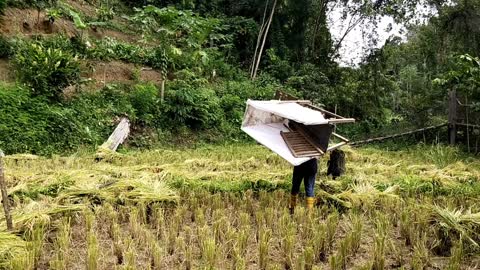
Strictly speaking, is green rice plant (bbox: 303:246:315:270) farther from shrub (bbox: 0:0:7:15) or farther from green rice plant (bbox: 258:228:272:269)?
shrub (bbox: 0:0:7:15)

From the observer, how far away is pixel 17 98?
7.97 meters

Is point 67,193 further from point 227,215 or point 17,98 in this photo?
point 17,98

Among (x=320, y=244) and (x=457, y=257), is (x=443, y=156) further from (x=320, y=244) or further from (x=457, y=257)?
(x=320, y=244)

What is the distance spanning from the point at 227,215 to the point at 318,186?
1.47 m

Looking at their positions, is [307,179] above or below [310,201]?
above

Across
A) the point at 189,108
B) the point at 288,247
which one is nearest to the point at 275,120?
the point at 288,247

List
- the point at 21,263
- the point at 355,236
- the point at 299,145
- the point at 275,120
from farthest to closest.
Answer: the point at 275,120, the point at 299,145, the point at 355,236, the point at 21,263

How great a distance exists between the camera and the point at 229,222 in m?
3.88

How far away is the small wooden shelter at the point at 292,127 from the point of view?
4.32 metres

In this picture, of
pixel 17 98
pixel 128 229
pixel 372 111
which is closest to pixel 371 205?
pixel 128 229

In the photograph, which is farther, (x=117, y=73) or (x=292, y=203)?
(x=117, y=73)

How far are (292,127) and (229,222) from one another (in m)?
1.34

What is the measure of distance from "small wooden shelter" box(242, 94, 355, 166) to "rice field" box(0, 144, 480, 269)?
599 mm

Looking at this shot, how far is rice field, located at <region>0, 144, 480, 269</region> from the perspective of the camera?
3121 millimetres
